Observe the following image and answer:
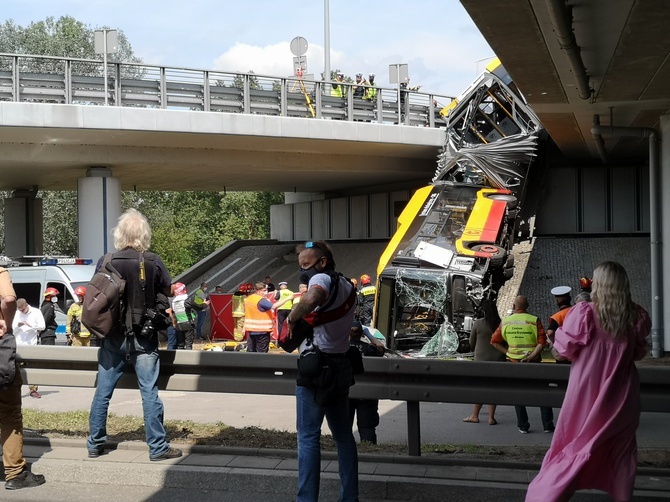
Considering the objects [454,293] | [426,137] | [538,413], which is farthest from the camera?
[426,137]

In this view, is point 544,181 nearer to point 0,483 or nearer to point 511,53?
point 511,53

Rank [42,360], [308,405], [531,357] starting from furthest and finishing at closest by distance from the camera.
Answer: [531,357]
[42,360]
[308,405]

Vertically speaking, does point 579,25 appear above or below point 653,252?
above

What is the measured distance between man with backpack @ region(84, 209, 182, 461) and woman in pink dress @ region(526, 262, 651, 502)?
2988 mm

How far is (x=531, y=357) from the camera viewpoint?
33.3ft

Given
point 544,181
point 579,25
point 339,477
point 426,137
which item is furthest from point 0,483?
point 544,181

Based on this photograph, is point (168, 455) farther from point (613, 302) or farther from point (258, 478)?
point (613, 302)

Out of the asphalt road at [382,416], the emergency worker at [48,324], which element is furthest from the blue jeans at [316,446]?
the emergency worker at [48,324]

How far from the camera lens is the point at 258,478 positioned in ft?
20.4

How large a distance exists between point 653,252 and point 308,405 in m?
14.1

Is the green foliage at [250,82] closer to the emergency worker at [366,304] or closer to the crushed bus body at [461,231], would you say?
the crushed bus body at [461,231]

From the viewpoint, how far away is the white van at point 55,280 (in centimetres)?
2095

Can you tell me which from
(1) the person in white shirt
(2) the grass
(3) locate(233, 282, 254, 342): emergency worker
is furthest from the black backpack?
(3) locate(233, 282, 254, 342): emergency worker

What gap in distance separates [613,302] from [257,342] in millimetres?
13017
